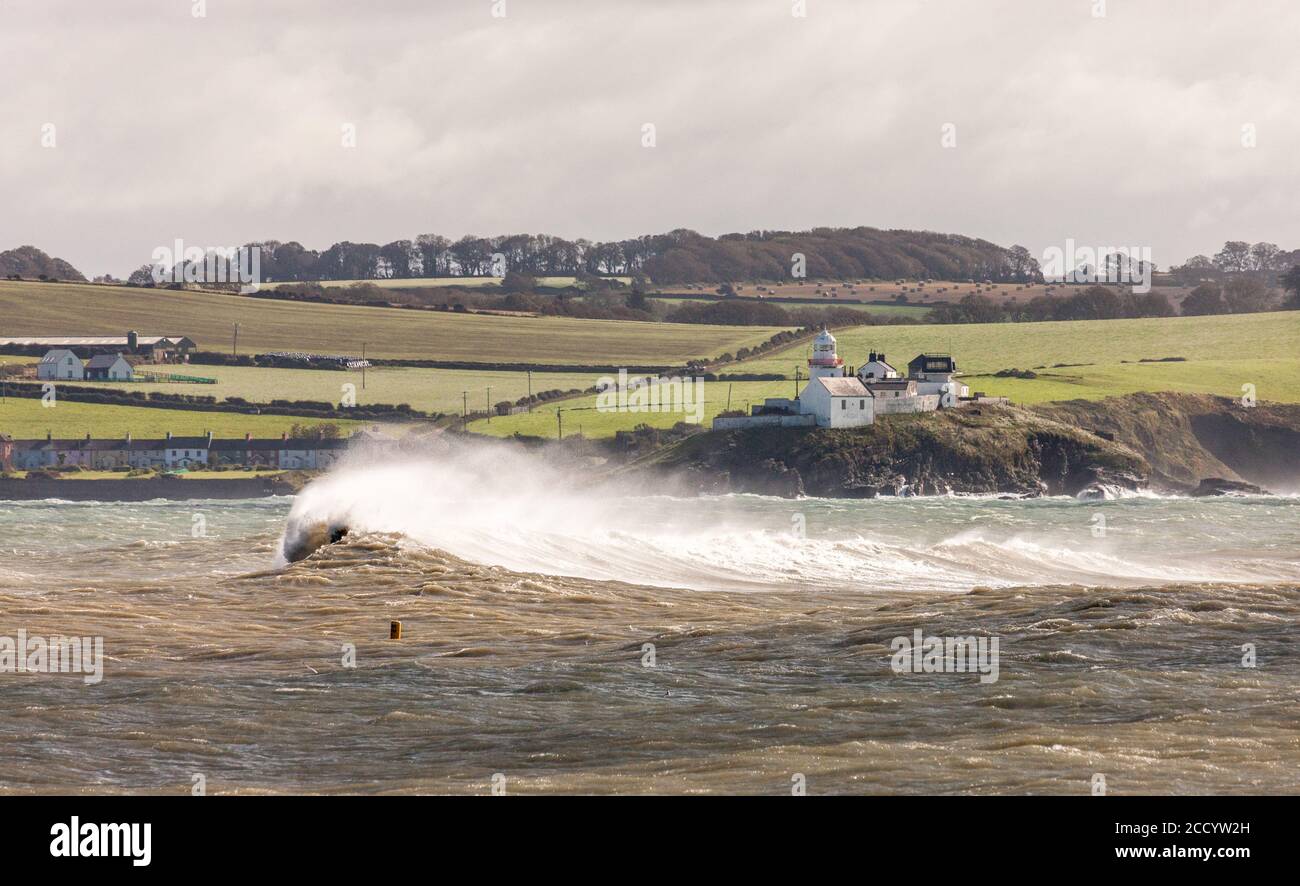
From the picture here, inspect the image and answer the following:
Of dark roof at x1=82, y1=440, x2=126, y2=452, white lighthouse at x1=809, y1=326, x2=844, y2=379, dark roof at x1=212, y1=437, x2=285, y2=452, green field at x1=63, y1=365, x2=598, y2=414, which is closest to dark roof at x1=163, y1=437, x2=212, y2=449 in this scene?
dark roof at x1=212, y1=437, x2=285, y2=452

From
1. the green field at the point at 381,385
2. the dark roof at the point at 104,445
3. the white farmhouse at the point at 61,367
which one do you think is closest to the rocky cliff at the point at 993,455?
the green field at the point at 381,385

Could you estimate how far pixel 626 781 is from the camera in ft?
53.6

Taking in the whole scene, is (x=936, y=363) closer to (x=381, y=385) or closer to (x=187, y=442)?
(x=381, y=385)

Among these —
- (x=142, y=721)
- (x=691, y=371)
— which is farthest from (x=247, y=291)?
(x=142, y=721)

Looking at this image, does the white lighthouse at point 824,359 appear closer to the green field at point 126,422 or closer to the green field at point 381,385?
the green field at point 381,385

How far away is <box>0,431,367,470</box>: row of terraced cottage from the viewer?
390 ft

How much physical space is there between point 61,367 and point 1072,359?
3924 inches

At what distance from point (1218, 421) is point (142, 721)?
128m

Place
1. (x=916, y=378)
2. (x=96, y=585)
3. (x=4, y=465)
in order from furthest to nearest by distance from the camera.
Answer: (x=916, y=378) → (x=4, y=465) → (x=96, y=585)

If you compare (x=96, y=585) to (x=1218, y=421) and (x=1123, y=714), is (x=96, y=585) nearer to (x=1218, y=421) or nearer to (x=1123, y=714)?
(x=1123, y=714)

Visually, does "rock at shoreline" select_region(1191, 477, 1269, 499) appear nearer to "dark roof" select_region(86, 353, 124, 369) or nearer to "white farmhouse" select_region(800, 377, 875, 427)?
"white farmhouse" select_region(800, 377, 875, 427)

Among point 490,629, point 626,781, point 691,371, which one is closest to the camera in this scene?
point 626,781

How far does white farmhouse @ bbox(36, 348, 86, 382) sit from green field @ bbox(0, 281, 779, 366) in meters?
12.6

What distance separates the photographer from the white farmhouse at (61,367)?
14176cm
